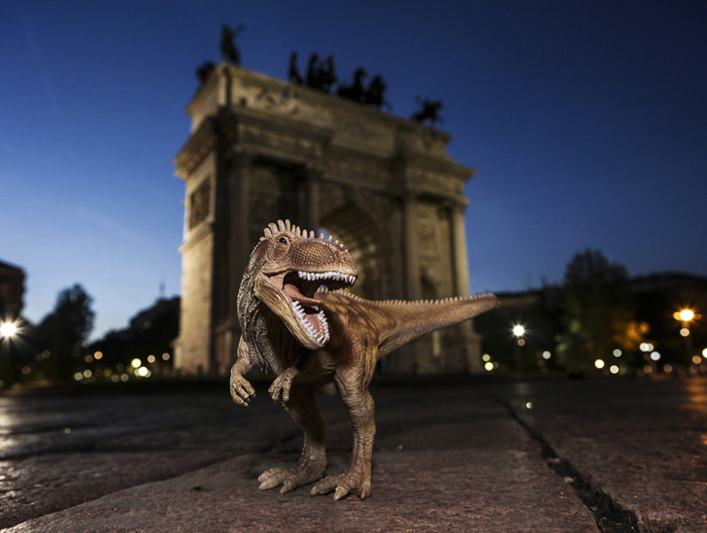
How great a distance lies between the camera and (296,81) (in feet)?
85.4

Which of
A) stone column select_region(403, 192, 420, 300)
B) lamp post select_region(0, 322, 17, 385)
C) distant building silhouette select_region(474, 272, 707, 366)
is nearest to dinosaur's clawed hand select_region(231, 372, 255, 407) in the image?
lamp post select_region(0, 322, 17, 385)

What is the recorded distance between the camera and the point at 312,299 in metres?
1.56

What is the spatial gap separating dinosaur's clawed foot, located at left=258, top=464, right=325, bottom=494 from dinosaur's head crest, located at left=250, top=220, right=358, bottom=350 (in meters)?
0.58

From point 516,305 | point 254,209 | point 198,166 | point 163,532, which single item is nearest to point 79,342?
point 198,166

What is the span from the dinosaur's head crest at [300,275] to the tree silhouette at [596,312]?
3465 cm

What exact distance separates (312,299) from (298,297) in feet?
0.14

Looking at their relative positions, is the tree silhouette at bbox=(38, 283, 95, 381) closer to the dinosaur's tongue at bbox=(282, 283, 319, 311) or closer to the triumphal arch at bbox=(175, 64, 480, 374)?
the triumphal arch at bbox=(175, 64, 480, 374)

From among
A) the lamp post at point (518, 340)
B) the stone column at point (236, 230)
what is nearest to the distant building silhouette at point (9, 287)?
the stone column at point (236, 230)

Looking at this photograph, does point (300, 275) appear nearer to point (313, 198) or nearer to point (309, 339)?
point (309, 339)

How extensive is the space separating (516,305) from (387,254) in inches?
2040

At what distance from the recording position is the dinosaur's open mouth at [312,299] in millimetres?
1511

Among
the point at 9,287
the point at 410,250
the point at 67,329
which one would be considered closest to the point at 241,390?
the point at 410,250

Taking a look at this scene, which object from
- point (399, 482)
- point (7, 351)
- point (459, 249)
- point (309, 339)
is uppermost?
point (459, 249)

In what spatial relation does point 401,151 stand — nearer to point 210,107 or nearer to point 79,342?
point 210,107
